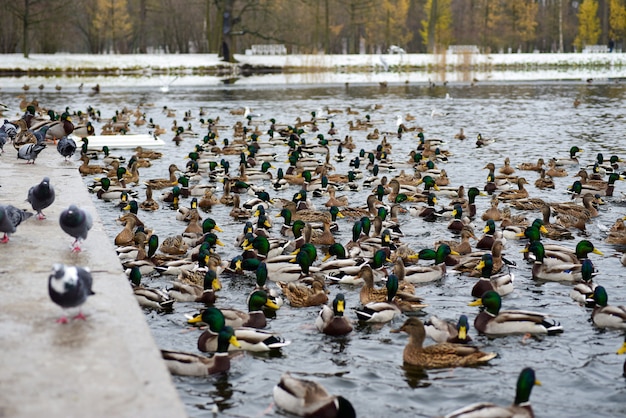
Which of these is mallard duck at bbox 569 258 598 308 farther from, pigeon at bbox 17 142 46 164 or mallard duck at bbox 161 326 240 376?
pigeon at bbox 17 142 46 164

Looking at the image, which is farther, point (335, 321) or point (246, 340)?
point (335, 321)

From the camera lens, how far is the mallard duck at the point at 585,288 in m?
11.5

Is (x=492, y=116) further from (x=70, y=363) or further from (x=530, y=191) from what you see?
(x=70, y=363)

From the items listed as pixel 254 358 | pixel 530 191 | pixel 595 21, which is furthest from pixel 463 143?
pixel 595 21

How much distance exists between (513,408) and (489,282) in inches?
164

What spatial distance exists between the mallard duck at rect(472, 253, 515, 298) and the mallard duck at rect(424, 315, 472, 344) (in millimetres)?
1503

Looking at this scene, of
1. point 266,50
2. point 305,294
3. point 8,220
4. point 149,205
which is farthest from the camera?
point 266,50

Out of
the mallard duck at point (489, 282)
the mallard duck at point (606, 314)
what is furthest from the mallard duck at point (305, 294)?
the mallard duck at point (606, 314)

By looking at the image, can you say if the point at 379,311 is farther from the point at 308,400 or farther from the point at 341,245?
the point at 308,400

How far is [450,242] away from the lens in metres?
14.5

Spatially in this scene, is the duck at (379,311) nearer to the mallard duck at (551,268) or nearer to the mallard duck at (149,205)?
the mallard duck at (551,268)

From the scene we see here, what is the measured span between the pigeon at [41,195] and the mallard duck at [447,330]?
16.5 ft

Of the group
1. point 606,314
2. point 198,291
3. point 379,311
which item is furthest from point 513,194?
point 198,291

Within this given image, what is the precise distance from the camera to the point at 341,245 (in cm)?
1355
